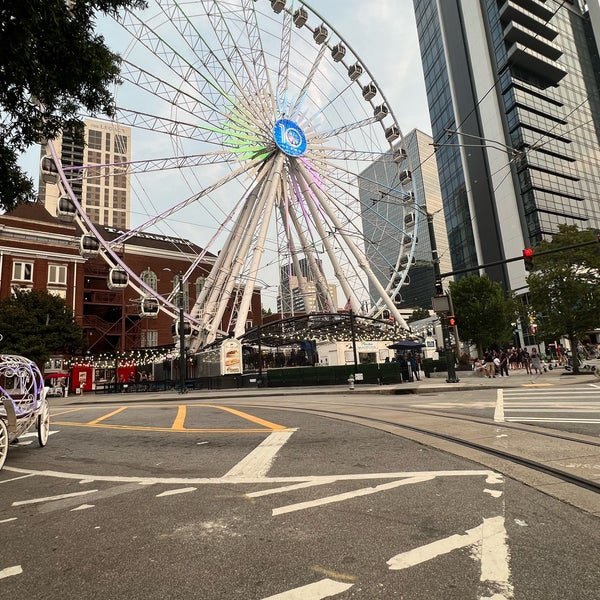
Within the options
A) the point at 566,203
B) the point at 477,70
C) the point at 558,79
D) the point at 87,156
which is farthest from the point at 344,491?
the point at 87,156

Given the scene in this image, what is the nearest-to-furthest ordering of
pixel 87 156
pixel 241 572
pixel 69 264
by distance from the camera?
pixel 241 572, pixel 69 264, pixel 87 156

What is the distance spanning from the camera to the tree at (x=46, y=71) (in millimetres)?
6793

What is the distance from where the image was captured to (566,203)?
2653 inches

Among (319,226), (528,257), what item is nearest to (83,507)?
(528,257)

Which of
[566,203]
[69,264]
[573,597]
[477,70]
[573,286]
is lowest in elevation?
[573,597]

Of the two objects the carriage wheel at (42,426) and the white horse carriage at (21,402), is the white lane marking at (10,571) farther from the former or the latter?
the carriage wheel at (42,426)

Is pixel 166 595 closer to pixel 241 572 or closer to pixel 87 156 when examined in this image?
pixel 241 572

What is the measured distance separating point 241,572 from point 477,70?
84687mm

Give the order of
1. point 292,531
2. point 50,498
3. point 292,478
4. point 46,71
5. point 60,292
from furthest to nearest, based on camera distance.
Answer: point 60,292, point 46,71, point 292,478, point 50,498, point 292,531

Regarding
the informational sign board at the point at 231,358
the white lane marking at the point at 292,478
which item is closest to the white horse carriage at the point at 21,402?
the white lane marking at the point at 292,478

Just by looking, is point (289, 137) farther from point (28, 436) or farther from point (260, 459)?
point (260, 459)

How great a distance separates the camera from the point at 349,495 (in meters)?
4.48

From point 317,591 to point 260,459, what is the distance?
3882mm

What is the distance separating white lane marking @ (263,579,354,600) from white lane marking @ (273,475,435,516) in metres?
1.39
